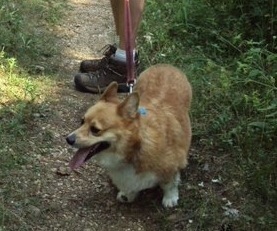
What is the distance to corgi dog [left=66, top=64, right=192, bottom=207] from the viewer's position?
10.2 ft

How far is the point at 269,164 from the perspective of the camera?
140 inches

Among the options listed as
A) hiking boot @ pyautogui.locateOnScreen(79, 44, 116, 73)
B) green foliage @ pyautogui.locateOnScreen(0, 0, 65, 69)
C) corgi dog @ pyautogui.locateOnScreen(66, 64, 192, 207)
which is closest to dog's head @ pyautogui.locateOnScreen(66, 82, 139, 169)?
corgi dog @ pyautogui.locateOnScreen(66, 64, 192, 207)

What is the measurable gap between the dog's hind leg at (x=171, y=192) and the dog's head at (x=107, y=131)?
0.43 meters

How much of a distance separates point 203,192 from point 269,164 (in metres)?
0.47

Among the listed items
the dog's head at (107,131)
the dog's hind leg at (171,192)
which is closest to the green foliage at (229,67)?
the dog's hind leg at (171,192)

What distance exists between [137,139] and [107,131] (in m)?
0.18

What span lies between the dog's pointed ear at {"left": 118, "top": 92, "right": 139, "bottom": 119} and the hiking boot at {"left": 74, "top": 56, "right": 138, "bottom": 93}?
1.59 m

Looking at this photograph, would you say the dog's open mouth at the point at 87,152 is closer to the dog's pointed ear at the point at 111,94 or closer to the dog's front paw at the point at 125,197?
the dog's pointed ear at the point at 111,94

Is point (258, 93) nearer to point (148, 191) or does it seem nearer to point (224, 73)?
point (224, 73)

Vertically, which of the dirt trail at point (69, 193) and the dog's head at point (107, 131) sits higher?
the dog's head at point (107, 131)

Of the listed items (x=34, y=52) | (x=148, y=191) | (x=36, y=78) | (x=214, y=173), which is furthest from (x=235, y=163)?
(x=34, y=52)

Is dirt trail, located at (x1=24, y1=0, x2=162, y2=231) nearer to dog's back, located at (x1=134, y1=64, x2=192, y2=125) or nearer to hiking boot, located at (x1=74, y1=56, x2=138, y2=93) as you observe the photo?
hiking boot, located at (x1=74, y1=56, x2=138, y2=93)

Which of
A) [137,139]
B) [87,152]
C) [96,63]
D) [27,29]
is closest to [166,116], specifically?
[137,139]

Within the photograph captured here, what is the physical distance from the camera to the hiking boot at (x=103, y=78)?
15.6 feet
